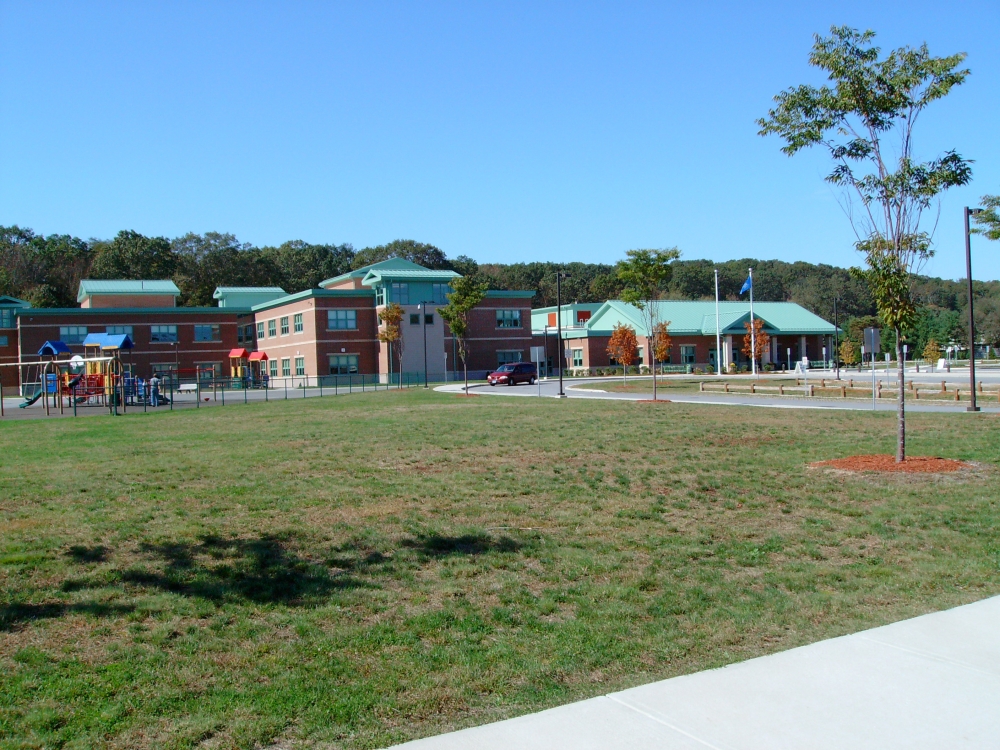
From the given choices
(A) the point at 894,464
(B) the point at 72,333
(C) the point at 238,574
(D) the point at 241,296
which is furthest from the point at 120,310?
(C) the point at 238,574

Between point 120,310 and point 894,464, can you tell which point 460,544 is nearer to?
point 894,464

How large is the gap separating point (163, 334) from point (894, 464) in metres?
78.9

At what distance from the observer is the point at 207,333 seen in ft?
277

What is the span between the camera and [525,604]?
721 cm

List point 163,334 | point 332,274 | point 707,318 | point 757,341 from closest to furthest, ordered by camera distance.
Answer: point 163,334
point 757,341
point 707,318
point 332,274

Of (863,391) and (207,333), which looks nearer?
(863,391)

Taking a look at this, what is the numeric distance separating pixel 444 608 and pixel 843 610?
10.8ft

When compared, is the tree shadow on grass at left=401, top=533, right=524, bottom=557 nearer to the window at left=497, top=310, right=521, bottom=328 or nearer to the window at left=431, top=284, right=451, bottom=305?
the window at left=431, top=284, right=451, bottom=305

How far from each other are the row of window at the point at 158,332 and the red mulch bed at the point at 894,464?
74658 mm

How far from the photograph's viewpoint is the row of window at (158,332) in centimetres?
7769

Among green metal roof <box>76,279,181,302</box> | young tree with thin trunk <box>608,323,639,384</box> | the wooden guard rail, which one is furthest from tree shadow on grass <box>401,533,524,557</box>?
green metal roof <box>76,279,181,302</box>

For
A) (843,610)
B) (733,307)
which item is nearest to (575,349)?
(733,307)

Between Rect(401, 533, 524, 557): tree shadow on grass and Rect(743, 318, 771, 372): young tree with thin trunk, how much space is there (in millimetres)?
73947

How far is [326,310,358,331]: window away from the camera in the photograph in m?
76.7
